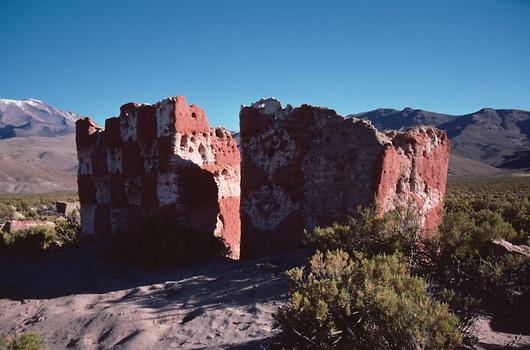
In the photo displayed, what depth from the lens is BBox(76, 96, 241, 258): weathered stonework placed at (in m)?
11.2

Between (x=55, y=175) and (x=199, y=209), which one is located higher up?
(x=199, y=209)

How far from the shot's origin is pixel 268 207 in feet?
33.0

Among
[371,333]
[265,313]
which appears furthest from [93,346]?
[371,333]

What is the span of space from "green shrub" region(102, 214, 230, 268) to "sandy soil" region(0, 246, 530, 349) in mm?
476

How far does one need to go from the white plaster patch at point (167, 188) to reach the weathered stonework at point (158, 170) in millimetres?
28

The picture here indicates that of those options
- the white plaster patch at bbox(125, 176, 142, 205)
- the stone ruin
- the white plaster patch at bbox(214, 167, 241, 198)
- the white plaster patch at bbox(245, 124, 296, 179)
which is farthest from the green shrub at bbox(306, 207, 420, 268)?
the white plaster patch at bbox(125, 176, 142, 205)

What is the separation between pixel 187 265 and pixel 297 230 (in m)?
2.79

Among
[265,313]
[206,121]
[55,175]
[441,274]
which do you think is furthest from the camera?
[55,175]

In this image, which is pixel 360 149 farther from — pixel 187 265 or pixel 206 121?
pixel 206 121

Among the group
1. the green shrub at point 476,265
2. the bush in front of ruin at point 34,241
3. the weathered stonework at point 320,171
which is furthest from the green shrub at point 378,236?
the bush in front of ruin at point 34,241

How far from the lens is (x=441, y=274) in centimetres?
684

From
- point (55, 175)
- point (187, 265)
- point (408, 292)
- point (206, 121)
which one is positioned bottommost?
point (55, 175)

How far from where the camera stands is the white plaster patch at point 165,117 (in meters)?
11.1

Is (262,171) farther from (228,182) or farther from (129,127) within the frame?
(129,127)
